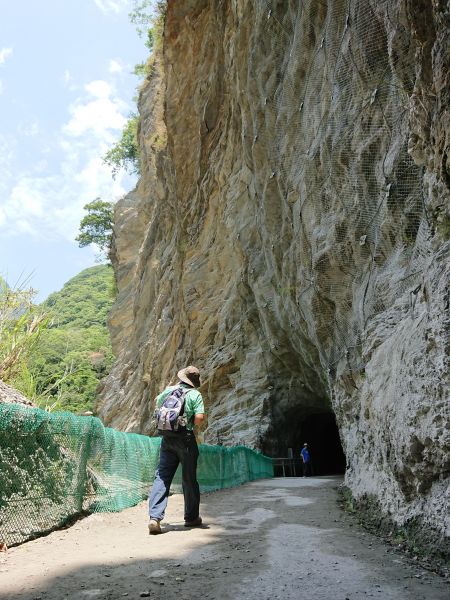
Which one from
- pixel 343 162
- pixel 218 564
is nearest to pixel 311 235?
pixel 343 162

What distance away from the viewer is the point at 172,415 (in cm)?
494

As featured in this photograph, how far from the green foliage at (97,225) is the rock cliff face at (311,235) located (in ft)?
58.8

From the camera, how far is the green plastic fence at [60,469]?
416 centimetres

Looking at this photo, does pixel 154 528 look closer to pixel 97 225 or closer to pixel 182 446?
pixel 182 446

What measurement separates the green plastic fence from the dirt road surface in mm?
182

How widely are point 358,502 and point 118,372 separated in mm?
23801

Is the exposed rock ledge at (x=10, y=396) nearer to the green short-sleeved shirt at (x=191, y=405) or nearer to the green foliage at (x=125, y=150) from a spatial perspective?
the green short-sleeved shirt at (x=191, y=405)

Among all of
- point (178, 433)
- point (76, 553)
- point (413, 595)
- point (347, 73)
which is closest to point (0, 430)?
point (76, 553)

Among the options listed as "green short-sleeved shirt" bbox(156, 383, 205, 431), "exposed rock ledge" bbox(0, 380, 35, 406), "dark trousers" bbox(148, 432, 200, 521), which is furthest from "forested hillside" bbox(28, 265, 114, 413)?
"dark trousers" bbox(148, 432, 200, 521)

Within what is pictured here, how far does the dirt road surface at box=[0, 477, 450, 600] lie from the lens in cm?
283

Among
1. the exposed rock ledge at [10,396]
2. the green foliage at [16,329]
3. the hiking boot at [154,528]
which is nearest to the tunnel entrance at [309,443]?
the green foliage at [16,329]

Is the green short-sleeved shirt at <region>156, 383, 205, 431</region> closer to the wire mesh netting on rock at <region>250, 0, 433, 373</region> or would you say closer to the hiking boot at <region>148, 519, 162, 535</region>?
the hiking boot at <region>148, 519, 162, 535</region>

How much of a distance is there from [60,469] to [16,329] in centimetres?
366

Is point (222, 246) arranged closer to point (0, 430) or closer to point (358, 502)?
point (358, 502)
